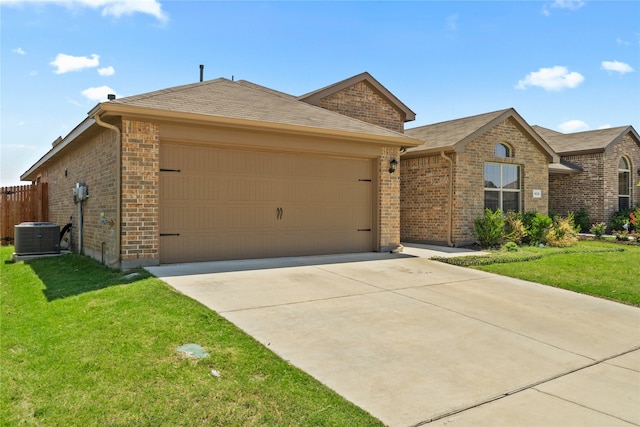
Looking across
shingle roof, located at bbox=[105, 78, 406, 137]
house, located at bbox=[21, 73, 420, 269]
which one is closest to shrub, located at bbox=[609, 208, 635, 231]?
house, located at bbox=[21, 73, 420, 269]

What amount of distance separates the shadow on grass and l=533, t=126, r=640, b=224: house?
1908cm

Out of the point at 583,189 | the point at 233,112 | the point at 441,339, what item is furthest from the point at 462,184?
the point at 583,189

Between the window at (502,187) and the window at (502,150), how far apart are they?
35cm

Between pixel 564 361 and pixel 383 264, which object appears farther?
pixel 383 264

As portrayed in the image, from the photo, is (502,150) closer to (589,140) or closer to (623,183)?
(589,140)

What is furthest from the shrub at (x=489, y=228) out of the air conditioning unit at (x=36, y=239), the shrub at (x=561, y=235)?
the air conditioning unit at (x=36, y=239)

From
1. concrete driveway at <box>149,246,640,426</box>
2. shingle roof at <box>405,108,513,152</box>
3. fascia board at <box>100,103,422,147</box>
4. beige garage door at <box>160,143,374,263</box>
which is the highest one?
shingle roof at <box>405,108,513,152</box>

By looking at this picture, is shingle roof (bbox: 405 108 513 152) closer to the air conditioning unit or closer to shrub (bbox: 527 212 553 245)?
shrub (bbox: 527 212 553 245)

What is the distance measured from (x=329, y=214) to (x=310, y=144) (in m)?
1.72

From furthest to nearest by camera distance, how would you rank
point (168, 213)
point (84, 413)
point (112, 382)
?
point (168, 213)
point (112, 382)
point (84, 413)

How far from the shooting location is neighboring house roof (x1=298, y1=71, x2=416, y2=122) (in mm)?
14781

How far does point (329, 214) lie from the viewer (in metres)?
10.0

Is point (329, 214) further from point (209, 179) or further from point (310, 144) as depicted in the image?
point (209, 179)

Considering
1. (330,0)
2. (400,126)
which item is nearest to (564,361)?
(330,0)
